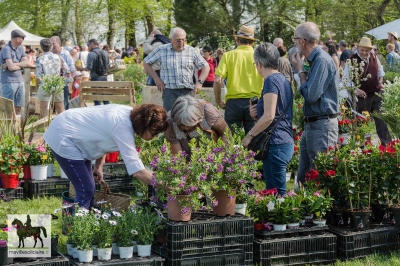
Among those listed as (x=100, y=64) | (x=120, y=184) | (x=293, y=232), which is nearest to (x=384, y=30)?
(x=100, y=64)

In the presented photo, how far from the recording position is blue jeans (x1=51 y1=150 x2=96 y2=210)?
489 centimetres

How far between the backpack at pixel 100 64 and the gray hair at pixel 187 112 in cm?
889

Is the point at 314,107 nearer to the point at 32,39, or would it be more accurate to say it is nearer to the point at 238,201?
the point at 238,201

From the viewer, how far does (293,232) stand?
4723 millimetres

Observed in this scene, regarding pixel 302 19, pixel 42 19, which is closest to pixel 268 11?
pixel 302 19

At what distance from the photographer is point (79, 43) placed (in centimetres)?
3784

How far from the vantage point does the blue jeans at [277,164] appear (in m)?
5.22

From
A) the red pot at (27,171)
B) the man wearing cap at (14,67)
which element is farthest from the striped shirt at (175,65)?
the man wearing cap at (14,67)

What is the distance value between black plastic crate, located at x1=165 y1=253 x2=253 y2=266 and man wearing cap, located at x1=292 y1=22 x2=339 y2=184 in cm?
129

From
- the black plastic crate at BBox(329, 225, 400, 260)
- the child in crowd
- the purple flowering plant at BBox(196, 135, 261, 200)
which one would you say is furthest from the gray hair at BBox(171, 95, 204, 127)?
the child in crowd

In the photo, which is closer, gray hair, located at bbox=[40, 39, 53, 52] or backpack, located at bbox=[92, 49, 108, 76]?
gray hair, located at bbox=[40, 39, 53, 52]

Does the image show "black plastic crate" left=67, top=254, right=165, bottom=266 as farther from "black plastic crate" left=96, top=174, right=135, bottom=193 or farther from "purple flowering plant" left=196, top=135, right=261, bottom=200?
"black plastic crate" left=96, top=174, right=135, bottom=193

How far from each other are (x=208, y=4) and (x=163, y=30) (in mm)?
8893

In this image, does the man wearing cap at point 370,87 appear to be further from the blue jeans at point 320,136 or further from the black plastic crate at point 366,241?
the black plastic crate at point 366,241
